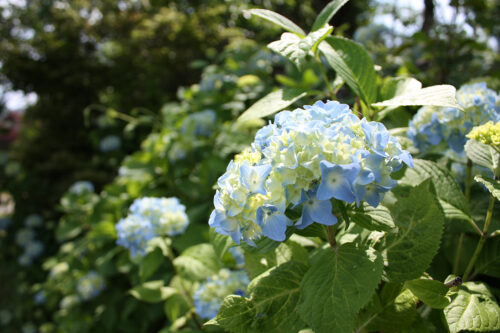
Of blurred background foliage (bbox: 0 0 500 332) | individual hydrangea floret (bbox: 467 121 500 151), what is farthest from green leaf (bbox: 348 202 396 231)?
blurred background foliage (bbox: 0 0 500 332)

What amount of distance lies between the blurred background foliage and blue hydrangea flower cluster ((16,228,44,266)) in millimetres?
87

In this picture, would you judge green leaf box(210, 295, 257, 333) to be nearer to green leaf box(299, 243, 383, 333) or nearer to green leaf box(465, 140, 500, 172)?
green leaf box(299, 243, 383, 333)

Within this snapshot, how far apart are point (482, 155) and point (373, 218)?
17.2 inches

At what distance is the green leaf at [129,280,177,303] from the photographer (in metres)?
1.71

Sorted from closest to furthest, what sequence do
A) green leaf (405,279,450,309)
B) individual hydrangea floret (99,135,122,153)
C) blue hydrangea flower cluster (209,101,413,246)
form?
blue hydrangea flower cluster (209,101,413,246) < green leaf (405,279,450,309) < individual hydrangea floret (99,135,122,153)

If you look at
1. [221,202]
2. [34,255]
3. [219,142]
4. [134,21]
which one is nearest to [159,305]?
[219,142]

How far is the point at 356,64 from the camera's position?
119cm

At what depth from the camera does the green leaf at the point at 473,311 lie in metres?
0.84

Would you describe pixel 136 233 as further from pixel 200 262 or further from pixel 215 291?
pixel 215 291

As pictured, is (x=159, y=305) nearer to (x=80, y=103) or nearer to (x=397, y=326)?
(x=397, y=326)

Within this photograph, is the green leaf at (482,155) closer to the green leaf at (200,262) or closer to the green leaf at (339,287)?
the green leaf at (339,287)

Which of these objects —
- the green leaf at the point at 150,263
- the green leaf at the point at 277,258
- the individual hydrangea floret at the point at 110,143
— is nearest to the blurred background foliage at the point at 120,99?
the individual hydrangea floret at the point at 110,143

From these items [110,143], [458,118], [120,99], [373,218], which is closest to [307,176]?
[373,218]

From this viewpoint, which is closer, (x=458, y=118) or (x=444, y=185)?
(x=444, y=185)
